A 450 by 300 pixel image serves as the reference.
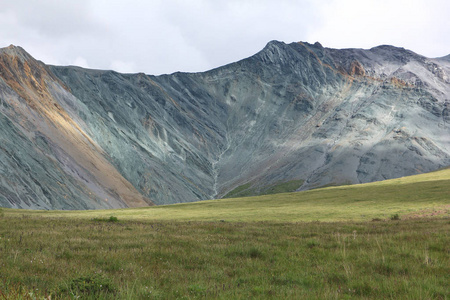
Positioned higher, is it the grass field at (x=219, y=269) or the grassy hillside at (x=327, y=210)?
the grass field at (x=219, y=269)

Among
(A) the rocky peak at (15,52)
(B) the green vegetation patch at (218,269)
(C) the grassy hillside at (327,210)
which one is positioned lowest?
(C) the grassy hillside at (327,210)

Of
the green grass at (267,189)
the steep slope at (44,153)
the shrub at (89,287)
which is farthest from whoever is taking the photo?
the green grass at (267,189)

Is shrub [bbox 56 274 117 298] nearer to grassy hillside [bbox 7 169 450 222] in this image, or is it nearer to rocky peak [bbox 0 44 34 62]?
grassy hillside [bbox 7 169 450 222]

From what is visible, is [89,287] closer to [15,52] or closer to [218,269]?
[218,269]

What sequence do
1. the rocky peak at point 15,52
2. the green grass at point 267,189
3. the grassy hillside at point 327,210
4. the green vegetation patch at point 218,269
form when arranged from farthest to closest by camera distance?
the green grass at point 267,189, the rocky peak at point 15,52, the grassy hillside at point 327,210, the green vegetation patch at point 218,269

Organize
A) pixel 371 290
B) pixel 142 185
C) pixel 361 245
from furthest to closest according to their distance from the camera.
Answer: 1. pixel 142 185
2. pixel 361 245
3. pixel 371 290

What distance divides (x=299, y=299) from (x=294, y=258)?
4.03 metres

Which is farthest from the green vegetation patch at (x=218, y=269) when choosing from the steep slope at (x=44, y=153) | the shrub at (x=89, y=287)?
the steep slope at (x=44, y=153)

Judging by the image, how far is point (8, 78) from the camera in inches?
4631

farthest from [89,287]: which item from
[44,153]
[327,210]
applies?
[44,153]

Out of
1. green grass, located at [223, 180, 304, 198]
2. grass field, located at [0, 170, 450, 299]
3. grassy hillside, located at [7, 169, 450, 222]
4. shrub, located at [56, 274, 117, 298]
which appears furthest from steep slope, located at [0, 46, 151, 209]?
shrub, located at [56, 274, 117, 298]

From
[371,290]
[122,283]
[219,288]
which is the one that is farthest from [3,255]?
[371,290]

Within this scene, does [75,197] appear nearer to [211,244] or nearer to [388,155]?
[211,244]

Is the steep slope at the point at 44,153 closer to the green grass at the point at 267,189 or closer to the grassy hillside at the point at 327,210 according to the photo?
the grassy hillside at the point at 327,210
